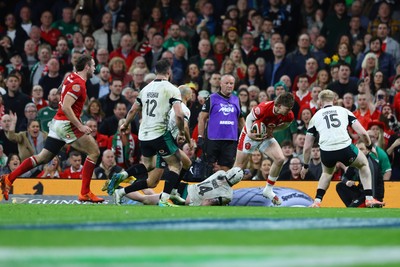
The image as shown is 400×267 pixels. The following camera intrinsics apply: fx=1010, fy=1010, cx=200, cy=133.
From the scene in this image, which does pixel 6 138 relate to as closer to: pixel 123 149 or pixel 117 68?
pixel 123 149

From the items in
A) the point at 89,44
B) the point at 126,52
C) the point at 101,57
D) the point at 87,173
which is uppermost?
the point at 89,44

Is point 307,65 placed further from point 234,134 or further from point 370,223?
point 370,223

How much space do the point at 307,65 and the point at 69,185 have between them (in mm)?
5455

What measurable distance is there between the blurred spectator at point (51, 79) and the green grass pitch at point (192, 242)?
10.5 m

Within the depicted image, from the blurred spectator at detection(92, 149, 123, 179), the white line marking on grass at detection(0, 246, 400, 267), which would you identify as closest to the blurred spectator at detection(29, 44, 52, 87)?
the blurred spectator at detection(92, 149, 123, 179)

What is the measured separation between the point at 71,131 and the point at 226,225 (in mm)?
5963

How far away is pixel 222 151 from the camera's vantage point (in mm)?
17188

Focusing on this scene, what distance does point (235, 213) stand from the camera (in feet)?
38.7

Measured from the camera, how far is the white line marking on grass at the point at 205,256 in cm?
615


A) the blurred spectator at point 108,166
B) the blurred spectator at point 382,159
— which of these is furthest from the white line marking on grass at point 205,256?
the blurred spectator at point 108,166

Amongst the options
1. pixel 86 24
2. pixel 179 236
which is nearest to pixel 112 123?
pixel 86 24

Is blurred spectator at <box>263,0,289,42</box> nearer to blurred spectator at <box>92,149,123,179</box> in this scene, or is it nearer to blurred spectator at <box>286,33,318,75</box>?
blurred spectator at <box>286,33,318,75</box>

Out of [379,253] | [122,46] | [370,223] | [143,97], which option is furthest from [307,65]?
[379,253]

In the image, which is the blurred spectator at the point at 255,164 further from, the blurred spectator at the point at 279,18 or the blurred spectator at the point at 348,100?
the blurred spectator at the point at 279,18
